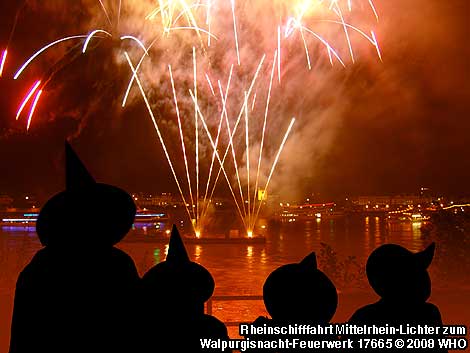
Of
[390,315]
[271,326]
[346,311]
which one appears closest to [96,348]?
[271,326]

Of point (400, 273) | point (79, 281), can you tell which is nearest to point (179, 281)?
point (79, 281)

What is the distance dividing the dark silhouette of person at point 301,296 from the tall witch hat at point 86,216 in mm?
545

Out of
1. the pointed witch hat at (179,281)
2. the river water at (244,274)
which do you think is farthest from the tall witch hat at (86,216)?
the river water at (244,274)

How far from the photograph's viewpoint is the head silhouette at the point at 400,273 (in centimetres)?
169

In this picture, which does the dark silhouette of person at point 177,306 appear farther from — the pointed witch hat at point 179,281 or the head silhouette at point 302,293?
the head silhouette at point 302,293

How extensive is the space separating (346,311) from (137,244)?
72.5 feet

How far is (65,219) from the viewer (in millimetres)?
1271

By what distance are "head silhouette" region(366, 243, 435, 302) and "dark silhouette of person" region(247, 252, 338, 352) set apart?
0.22 m

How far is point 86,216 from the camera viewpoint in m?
1.27

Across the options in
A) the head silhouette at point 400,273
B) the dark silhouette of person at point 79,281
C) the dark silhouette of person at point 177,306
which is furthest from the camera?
the head silhouette at point 400,273

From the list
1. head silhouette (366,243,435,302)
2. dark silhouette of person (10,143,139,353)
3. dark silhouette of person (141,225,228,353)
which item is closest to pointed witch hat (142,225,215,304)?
dark silhouette of person (141,225,228,353)

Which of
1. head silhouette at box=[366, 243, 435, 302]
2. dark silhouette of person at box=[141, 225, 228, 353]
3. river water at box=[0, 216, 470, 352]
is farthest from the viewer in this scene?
river water at box=[0, 216, 470, 352]

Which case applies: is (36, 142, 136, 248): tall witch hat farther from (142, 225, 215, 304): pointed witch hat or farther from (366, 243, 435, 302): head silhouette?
(366, 243, 435, 302): head silhouette

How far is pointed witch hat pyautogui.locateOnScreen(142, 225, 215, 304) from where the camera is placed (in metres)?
1.42
